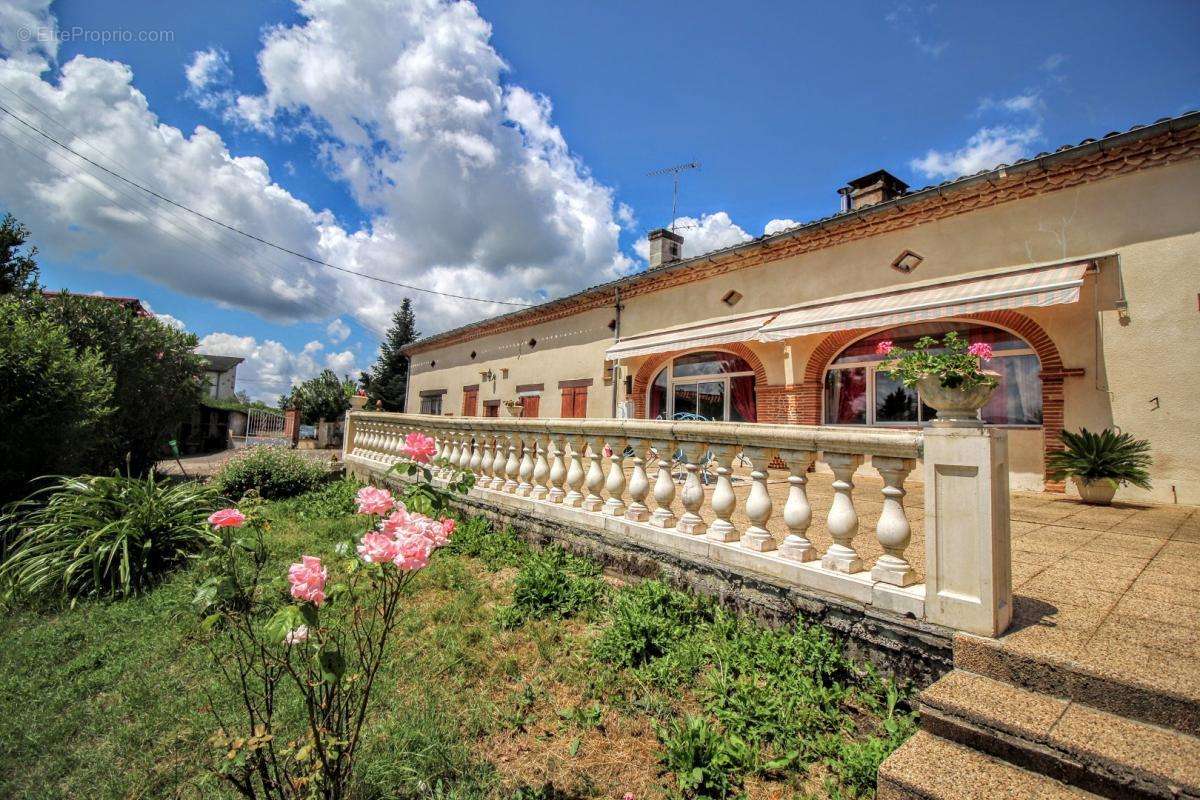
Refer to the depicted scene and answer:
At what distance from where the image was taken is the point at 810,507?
324 centimetres

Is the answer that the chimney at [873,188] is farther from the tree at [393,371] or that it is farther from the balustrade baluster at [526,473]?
the tree at [393,371]

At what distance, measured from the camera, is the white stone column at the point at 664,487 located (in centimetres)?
385

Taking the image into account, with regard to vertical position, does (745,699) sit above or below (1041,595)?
below

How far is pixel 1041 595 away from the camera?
272 centimetres

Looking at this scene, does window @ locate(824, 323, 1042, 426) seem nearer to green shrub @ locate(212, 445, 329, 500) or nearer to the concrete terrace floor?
the concrete terrace floor

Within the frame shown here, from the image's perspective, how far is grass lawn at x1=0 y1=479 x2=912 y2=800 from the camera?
2.29m

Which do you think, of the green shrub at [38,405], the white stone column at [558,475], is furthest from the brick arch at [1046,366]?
the green shrub at [38,405]

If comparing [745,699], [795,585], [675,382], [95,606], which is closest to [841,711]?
[745,699]

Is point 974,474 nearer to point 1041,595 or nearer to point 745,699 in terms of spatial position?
point 1041,595

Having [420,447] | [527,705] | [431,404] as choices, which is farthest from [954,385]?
[431,404]

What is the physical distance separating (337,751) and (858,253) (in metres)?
9.75

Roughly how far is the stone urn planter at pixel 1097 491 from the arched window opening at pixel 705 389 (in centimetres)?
496

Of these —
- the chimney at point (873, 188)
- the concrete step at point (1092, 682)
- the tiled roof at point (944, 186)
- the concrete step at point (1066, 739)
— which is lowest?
the concrete step at point (1066, 739)

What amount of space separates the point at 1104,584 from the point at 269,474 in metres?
10.8
